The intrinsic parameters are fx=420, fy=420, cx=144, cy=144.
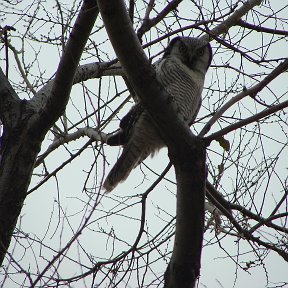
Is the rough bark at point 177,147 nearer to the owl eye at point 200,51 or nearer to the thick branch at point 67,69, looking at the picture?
the thick branch at point 67,69

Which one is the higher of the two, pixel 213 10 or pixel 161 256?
pixel 213 10

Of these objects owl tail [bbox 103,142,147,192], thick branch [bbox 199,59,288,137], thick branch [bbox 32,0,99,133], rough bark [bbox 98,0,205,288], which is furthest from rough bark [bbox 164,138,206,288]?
owl tail [bbox 103,142,147,192]

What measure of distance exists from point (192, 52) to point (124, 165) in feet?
4.78

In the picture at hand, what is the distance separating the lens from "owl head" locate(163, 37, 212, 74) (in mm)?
4425

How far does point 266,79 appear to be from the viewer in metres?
2.29

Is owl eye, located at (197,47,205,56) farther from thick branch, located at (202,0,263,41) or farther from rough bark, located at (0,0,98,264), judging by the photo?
rough bark, located at (0,0,98,264)

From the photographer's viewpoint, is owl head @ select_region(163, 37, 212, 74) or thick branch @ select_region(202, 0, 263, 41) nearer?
thick branch @ select_region(202, 0, 263, 41)

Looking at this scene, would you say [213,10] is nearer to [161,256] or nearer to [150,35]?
[150,35]

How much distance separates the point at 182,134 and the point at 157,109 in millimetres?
172

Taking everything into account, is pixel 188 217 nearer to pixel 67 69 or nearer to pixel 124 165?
pixel 67 69

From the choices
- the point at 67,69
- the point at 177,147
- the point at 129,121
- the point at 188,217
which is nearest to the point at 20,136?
the point at 67,69

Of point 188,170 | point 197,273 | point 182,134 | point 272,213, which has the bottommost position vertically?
point 197,273

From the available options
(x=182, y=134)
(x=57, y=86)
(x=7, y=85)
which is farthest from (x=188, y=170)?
(x=7, y=85)

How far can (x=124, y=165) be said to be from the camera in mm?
3938
